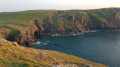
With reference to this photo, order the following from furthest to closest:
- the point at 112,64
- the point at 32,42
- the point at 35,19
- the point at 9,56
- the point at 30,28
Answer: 1. the point at 35,19
2. the point at 30,28
3. the point at 32,42
4. the point at 112,64
5. the point at 9,56

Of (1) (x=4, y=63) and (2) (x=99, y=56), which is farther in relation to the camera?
(2) (x=99, y=56)

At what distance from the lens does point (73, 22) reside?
19388 centimetres

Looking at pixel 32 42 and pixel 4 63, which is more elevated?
pixel 4 63

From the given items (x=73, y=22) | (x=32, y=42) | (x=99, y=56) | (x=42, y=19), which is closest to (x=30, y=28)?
(x=32, y=42)

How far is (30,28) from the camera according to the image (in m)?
148

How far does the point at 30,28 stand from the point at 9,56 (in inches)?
4516

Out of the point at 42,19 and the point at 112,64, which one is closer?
the point at 112,64

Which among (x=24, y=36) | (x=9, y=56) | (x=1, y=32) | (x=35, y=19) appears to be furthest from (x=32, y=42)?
(x=9, y=56)

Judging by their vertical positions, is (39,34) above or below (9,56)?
below

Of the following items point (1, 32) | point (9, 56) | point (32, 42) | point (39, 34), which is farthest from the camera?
point (39, 34)

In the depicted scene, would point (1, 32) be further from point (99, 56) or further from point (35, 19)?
point (99, 56)

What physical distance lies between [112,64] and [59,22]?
128 metres

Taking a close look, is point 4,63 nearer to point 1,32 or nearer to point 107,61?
point 107,61

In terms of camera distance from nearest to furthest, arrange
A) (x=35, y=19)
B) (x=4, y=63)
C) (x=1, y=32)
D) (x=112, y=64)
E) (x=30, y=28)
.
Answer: (x=4, y=63) < (x=112, y=64) < (x=1, y=32) < (x=30, y=28) < (x=35, y=19)
